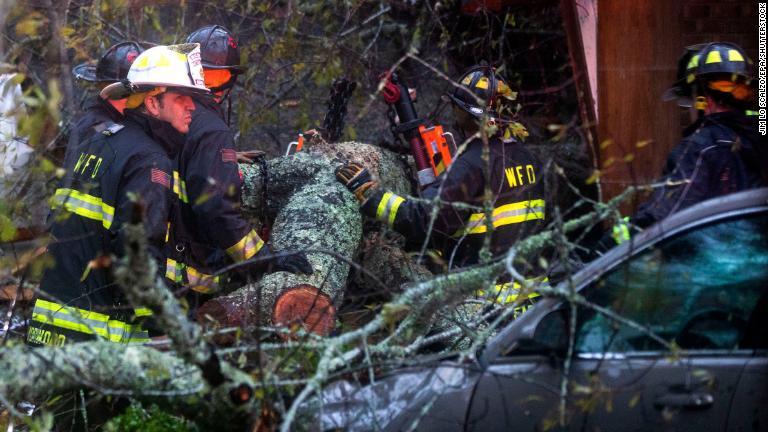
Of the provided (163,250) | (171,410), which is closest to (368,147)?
(163,250)

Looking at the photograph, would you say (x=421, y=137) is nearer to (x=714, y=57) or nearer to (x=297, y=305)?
(x=297, y=305)

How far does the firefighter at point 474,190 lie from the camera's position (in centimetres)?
434

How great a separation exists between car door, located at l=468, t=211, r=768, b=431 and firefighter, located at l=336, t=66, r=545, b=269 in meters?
1.33

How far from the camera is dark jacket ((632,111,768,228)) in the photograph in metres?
3.94

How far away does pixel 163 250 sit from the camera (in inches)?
171

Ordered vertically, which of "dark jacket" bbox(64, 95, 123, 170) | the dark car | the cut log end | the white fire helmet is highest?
the white fire helmet

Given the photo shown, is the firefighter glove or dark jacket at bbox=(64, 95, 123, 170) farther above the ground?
dark jacket at bbox=(64, 95, 123, 170)

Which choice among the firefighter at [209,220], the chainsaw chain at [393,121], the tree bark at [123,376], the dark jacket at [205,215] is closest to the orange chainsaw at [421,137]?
the chainsaw chain at [393,121]

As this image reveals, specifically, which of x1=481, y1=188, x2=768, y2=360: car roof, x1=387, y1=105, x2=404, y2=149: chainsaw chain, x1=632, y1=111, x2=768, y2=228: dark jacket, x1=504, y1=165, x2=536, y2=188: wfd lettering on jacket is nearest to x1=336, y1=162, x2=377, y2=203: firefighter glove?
x1=504, y1=165, x2=536, y2=188: wfd lettering on jacket

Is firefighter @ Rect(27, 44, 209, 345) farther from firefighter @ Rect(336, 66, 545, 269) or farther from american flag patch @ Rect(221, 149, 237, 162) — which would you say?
firefighter @ Rect(336, 66, 545, 269)

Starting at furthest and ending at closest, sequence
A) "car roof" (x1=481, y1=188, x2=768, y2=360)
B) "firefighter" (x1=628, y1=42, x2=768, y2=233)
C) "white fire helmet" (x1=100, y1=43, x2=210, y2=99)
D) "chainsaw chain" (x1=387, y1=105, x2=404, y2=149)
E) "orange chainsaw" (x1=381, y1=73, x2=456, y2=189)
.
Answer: "chainsaw chain" (x1=387, y1=105, x2=404, y2=149), "orange chainsaw" (x1=381, y1=73, x2=456, y2=189), "white fire helmet" (x1=100, y1=43, x2=210, y2=99), "firefighter" (x1=628, y1=42, x2=768, y2=233), "car roof" (x1=481, y1=188, x2=768, y2=360)

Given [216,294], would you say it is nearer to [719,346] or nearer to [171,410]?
[171,410]

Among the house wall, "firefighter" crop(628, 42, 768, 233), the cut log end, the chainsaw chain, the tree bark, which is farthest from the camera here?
the house wall

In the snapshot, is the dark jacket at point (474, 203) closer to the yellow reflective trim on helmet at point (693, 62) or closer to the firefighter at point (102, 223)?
the yellow reflective trim on helmet at point (693, 62)
